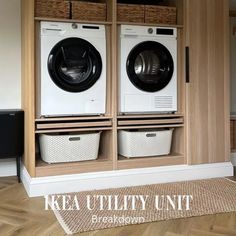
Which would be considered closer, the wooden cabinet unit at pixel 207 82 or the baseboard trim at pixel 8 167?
the wooden cabinet unit at pixel 207 82

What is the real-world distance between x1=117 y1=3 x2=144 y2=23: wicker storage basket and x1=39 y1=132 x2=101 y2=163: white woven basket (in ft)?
3.62

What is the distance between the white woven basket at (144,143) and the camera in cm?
302

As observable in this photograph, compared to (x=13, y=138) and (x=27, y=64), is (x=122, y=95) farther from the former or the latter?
(x=13, y=138)

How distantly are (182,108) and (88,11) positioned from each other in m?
1.29

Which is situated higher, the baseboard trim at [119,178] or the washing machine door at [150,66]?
the washing machine door at [150,66]

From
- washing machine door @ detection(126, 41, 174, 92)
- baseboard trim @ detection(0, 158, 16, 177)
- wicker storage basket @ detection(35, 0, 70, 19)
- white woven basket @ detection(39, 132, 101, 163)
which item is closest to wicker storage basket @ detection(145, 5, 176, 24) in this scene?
washing machine door @ detection(126, 41, 174, 92)

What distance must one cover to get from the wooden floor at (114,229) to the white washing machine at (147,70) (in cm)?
118

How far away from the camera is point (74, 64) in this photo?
2885mm

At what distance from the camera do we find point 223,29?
3.24 meters

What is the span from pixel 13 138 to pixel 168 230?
68.7 inches

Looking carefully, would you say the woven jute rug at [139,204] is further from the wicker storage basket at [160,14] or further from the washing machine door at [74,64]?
the wicker storage basket at [160,14]

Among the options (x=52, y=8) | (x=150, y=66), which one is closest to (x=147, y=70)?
(x=150, y=66)

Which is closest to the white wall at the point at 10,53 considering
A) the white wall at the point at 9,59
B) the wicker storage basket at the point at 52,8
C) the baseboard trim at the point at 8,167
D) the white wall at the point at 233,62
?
the white wall at the point at 9,59

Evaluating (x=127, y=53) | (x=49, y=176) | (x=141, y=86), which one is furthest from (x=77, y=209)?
(x=127, y=53)
